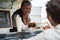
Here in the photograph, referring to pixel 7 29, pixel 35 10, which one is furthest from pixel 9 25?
pixel 35 10

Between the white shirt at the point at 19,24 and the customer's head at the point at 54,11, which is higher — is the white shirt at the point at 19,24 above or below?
below

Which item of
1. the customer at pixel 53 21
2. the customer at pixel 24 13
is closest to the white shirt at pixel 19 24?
the customer at pixel 24 13

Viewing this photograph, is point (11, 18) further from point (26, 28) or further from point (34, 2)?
point (34, 2)

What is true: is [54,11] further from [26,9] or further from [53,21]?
[26,9]

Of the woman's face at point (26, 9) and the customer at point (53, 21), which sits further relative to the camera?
the woman's face at point (26, 9)

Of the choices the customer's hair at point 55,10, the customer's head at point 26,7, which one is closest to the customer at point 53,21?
the customer's hair at point 55,10

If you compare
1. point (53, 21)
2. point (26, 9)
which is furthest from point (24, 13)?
point (53, 21)

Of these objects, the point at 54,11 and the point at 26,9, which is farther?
the point at 26,9

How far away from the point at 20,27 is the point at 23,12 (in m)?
0.16

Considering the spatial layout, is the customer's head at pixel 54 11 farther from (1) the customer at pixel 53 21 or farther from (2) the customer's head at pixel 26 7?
(2) the customer's head at pixel 26 7

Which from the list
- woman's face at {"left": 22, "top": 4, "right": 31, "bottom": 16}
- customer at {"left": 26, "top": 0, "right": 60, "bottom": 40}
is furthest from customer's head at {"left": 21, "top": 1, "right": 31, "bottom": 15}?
customer at {"left": 26, "top": 0, "right": 60, "bottom": 40}

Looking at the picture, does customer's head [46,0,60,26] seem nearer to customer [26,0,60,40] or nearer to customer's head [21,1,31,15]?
customer [26,0,60,40]

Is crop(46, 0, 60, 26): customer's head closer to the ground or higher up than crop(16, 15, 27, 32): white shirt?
higher up

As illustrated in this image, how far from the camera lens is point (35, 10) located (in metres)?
1.57
